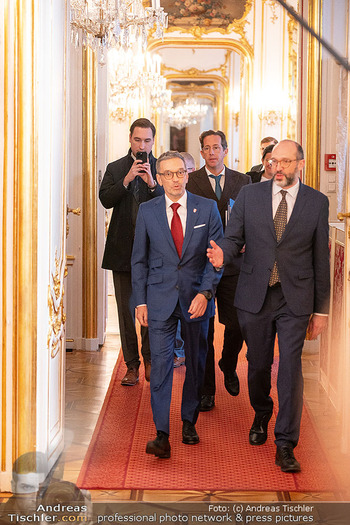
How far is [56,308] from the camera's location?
13.1 ft

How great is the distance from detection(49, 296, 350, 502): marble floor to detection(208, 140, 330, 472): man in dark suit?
37cm

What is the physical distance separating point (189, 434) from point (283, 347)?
85 cm

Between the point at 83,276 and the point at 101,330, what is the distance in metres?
0.57

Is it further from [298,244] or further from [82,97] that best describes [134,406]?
[82,97]

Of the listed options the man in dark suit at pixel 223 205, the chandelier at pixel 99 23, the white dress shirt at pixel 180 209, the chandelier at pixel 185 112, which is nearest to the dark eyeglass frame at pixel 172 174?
the white dress shirt at pixel 180 209

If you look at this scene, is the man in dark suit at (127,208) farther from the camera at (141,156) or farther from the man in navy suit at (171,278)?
the man in navy suit at (171,278)

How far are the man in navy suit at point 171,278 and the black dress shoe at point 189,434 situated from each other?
0.41 ft

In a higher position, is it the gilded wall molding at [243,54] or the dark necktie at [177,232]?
the gilded wall molding at [243,54]

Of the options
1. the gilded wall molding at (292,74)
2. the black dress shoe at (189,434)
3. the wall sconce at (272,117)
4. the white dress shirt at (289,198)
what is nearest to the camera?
the white dress shirt at (289,198)

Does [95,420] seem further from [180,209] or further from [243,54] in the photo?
[243,54]

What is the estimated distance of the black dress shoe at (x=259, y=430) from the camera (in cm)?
447

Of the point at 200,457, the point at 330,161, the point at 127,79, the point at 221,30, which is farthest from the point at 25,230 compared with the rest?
the point at 221,30

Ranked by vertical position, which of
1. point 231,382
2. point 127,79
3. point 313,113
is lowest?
point 231,382

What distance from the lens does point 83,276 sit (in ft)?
23.1
